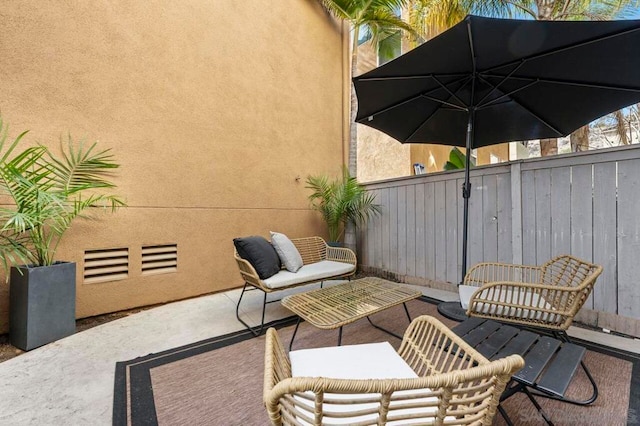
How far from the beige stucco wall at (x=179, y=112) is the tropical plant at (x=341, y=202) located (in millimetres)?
293

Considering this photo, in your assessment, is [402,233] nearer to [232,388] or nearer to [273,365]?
[232,388]

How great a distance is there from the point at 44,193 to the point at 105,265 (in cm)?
125

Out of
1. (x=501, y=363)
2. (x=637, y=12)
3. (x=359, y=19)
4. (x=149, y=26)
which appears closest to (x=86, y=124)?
(x=149, y=26)

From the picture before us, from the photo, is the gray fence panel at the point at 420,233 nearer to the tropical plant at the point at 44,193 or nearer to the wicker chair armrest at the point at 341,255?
the wicker chair armrest at the point at 341,255

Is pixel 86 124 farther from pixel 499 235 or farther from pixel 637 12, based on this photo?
pixel 637 12

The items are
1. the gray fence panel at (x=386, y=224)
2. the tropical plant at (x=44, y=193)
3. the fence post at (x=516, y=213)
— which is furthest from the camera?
the gray fence panel at (x=386, y=224)

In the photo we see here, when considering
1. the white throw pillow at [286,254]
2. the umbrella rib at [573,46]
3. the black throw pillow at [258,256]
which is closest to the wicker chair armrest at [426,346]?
the black throw pillow at [258,256]

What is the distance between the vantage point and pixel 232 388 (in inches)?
78.4

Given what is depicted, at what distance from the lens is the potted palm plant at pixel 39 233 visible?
253 cm

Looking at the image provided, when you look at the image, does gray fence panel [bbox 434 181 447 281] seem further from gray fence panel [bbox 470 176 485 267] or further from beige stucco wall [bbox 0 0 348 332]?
beige stucco wall [bbox 0 0 348 332]

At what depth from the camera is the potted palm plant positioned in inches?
99.6

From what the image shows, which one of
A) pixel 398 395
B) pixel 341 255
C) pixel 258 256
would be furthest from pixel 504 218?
pixel 398 395

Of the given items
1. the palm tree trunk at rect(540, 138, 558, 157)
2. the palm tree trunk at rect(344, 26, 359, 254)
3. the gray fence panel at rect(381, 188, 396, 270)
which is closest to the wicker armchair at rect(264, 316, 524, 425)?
the gray fence panel at rect(381, 188, 396, 270)

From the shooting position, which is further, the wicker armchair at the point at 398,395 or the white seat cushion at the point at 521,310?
the white seat cushion at the point at 521,310
